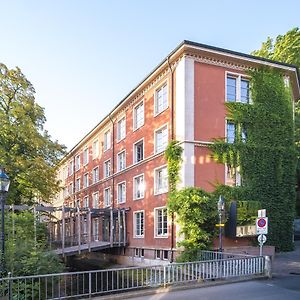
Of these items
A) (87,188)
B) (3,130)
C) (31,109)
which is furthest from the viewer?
(87,188)

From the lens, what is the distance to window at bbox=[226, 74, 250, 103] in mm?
22109

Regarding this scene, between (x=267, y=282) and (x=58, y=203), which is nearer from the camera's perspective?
(x=267, y=282)

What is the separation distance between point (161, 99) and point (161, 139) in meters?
2.52

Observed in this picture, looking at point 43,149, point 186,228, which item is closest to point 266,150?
point 186,228

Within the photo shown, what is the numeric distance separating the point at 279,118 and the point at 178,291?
13984mm

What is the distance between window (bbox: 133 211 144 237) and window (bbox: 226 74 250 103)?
383 inches

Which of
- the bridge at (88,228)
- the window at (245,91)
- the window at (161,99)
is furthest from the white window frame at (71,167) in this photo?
the window at (245,91)

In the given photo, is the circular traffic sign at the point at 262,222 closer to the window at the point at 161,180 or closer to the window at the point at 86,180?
the window at the point at 161,180

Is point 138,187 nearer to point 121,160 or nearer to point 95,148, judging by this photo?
point 121,160

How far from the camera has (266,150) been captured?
859 inches

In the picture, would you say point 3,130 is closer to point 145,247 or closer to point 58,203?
point 145,247

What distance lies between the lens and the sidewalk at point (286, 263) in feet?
50.2

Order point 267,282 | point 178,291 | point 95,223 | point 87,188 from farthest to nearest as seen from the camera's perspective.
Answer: point 87,188
point 95,223
point 267,282
point 178,291

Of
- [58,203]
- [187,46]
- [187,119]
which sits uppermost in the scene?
[187,46]
